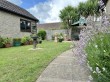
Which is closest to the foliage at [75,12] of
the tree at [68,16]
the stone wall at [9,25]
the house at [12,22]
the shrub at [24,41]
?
the tree at [68,16]

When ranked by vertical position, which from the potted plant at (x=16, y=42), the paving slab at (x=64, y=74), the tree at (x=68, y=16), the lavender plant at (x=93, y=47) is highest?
the tree at (x=68, y=16)

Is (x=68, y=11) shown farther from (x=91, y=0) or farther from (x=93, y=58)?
(x=93, y=58)

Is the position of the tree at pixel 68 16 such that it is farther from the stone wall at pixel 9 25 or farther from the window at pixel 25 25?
the stone wall at pixel 9 25

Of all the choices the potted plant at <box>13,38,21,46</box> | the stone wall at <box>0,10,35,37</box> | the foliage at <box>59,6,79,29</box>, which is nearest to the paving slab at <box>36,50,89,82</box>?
the stone wall at <box>0,10,35,37</box>

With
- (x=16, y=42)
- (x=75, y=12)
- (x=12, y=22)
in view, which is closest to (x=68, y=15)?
(x=75, y=12)

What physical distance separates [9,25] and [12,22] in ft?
2.30

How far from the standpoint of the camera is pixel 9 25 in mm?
18938

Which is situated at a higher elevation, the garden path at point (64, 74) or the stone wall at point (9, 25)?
the stone wall at point (9, 25)

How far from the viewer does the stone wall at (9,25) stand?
57.9 feet

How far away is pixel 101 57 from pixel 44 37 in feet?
87.7

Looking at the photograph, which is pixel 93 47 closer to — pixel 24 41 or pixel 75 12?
pixel 24 41

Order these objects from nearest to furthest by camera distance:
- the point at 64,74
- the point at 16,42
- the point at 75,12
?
the point at 64,74
the point at 16,42
the point at 75,12

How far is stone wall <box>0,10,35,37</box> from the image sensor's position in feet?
57.9

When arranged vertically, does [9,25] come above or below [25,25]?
below
